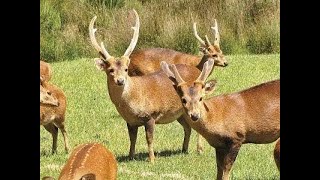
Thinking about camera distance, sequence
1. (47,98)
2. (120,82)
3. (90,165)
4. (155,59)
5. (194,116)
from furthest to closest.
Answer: (155,59) → (120,82) → (47,98) → (194,116) → (90,165)

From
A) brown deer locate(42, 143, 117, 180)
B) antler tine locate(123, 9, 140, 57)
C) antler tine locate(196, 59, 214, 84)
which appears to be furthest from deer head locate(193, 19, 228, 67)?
brown deer locate(42, 143, 117, 180)

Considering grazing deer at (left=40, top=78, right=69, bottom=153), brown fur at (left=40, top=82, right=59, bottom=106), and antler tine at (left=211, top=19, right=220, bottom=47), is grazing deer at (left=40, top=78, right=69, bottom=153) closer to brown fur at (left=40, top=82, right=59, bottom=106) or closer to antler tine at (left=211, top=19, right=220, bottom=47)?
brown fur at (left=40, top=82, right=59, bottom=106)

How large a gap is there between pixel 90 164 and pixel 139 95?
120 cm

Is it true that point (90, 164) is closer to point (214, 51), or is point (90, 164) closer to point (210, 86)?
point (210, 86)

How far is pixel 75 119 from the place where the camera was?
647 centimetres

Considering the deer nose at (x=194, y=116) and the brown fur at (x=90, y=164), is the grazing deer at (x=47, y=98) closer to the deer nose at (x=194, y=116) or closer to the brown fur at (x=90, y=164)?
the brown fur at (x=90, y=164)

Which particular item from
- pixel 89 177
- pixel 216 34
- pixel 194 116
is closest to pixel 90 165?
pixel 89 177

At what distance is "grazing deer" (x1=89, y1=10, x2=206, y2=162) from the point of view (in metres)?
6.11

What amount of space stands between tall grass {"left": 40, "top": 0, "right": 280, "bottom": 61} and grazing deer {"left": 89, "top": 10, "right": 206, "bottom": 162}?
6.6 inches

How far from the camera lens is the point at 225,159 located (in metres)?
5.70

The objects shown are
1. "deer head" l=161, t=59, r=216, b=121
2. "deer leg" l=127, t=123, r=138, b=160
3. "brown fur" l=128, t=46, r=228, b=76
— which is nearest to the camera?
"deer head" l=161, t=59, r=216, b=121
